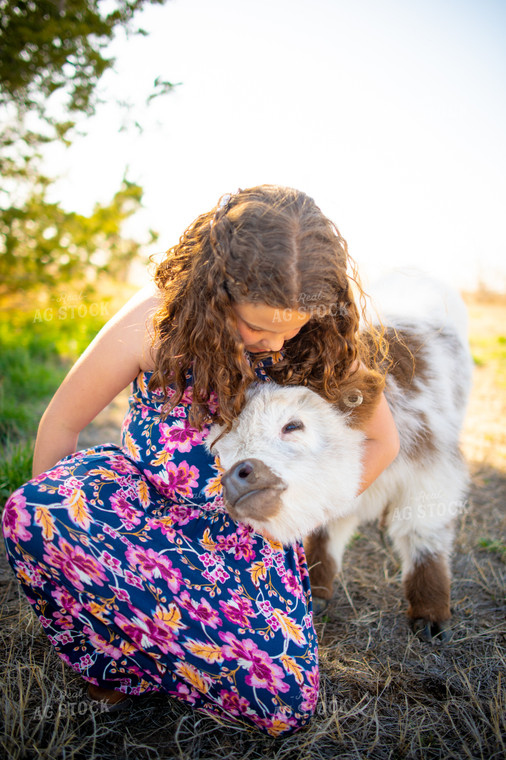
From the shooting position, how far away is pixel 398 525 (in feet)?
7.07

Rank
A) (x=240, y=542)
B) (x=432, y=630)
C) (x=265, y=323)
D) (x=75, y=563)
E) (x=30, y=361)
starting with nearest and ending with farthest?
(x=75, y=563) < (x=265, y=323) < (x=240, y=542) < (x=432, y=630) < (x=30, y=361)

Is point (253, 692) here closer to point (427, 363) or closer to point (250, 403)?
point (250, 403)

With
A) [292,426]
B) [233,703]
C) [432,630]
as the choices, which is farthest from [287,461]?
[432,630]

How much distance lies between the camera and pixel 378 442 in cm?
179

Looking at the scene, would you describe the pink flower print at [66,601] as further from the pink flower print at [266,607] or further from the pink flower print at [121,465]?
the pink flower print at [266,607]

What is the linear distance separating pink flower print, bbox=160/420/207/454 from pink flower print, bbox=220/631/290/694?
60 cm

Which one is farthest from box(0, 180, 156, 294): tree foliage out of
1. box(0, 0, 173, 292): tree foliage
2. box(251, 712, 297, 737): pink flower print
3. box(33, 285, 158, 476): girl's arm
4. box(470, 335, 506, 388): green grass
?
box(470, 335, 506, 388): green grass

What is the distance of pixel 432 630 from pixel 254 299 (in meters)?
1.63

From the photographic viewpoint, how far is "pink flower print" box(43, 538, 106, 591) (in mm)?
1366

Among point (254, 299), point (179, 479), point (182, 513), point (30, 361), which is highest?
point (254, 299)

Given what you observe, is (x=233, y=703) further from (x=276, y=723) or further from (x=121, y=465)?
(x=121, y=465)

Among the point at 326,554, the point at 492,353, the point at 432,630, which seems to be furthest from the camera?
the point at 492,353

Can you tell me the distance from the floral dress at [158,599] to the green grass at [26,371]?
4.28ft

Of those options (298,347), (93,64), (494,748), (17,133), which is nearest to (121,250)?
(17,133)
